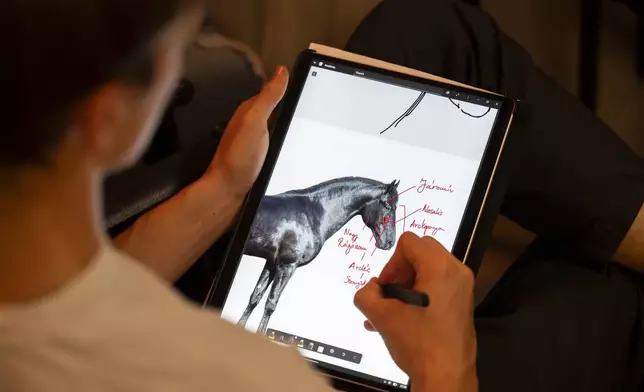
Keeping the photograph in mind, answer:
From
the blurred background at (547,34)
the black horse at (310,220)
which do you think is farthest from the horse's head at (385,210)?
the blurred background at (547,34)

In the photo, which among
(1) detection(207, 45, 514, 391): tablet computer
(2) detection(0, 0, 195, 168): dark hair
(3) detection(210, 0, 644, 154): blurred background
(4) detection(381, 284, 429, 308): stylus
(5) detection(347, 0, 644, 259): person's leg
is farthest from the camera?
(3) detection(210, 0, 644, 154): blurred background

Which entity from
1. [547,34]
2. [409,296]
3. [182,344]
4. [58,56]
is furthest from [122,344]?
[547,34]

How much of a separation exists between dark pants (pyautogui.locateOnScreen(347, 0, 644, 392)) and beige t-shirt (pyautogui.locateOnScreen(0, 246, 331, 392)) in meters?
0.41

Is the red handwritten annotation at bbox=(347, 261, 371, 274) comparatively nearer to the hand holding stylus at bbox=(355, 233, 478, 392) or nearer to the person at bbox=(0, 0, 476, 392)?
the hand holding stylus at bbox=(355, 233, 478, 392)

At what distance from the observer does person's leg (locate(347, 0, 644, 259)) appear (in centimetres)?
80

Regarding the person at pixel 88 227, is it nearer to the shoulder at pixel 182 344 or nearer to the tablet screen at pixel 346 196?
the shoulder at pixel 182 344

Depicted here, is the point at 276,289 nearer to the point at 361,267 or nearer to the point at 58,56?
the point at 361,267

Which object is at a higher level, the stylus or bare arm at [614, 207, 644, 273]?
bare arm at [614, 207, 644, 273]

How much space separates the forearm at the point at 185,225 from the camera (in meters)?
0.69

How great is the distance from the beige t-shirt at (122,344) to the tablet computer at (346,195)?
0.92ft

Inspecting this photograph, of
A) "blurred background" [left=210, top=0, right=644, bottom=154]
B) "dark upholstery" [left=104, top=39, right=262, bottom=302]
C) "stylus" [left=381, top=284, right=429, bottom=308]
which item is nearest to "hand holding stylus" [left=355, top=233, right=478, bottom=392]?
"stylus" [left=381, top=284, right=429, bottom=308]

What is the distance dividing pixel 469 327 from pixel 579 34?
78 cm

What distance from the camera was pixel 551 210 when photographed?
0.82 meters

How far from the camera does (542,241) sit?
2.85ft
